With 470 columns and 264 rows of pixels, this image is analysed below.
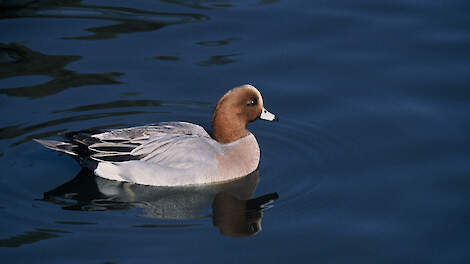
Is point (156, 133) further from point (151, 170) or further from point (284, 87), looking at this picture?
point (284, 87)

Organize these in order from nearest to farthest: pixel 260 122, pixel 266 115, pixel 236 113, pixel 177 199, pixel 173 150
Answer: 1. pixel 177 199
2. pixel 173 150
3. pixel 236 113
4. pixel 266 115
5. pixel 260 122

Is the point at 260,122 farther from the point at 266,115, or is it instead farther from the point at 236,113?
the point at 236,113

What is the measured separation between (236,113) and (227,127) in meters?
0.18

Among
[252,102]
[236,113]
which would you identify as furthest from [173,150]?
[252,102]

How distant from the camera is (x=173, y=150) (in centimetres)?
848

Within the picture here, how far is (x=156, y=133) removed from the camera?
28.3 ft

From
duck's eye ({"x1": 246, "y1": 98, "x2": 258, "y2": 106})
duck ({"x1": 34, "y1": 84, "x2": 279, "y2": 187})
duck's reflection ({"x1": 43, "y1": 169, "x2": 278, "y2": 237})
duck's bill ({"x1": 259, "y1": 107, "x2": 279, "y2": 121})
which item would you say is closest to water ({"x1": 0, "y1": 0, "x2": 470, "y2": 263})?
duck's reflection ({"x1": 43, "y1": 169, "x2": 278, "y2": 237})

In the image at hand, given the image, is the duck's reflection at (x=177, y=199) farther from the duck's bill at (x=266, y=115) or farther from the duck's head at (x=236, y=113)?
the duck's bill at (x=266, y=115)

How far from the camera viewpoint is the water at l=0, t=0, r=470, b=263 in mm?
7250

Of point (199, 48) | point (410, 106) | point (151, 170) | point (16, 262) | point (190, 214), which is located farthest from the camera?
point (199, 48)

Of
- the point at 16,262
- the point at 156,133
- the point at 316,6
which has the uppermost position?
the point at 316,6

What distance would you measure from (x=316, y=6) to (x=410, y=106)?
2989mm

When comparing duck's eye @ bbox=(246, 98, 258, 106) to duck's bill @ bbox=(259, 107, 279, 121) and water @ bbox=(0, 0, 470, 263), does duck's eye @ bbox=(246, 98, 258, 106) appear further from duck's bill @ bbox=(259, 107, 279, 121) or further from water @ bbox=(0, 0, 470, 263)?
water @ bbox=(0, 0, 470, 263)

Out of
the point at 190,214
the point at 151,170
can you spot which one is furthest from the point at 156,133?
the point at 190,214
